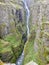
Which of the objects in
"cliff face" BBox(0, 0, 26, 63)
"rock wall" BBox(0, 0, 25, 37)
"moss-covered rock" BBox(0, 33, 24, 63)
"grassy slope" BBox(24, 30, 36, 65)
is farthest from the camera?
"rock wall" BBox(0, 0, 25, 37)

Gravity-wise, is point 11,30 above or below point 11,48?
above

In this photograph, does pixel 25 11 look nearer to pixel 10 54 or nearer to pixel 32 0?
pixel 32 0

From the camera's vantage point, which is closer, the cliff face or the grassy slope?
the grassy slope

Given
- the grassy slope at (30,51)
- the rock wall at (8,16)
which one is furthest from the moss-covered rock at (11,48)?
the grassy slope at (30,51)

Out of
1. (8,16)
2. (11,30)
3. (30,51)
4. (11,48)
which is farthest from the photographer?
(8,16)

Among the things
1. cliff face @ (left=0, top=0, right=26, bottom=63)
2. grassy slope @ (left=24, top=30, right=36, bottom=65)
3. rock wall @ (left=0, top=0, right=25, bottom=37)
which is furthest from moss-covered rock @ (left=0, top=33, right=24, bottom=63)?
grassy slope @ (left=24, top=30, right=36, bottom=65)

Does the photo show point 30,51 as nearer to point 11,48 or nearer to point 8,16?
point 11,48

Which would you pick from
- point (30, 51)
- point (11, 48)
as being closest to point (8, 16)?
point (11, 48)

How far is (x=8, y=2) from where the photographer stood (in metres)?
42.6

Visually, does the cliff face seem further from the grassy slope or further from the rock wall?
the grassy slope

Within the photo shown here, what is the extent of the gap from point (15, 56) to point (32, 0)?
56.6 feet

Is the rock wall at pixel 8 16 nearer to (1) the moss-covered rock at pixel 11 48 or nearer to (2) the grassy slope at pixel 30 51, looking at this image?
(1) the moss-covered rock at pixel 11 48

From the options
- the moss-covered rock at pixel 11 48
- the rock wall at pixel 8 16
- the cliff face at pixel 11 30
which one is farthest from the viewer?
the rock wall at pixel 8 16

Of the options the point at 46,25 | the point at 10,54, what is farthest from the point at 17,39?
the point at 46,25
